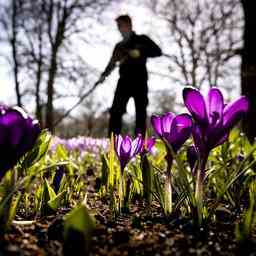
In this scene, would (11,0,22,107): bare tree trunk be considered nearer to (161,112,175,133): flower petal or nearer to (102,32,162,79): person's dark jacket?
(102,32,162,79): person's dark jacket

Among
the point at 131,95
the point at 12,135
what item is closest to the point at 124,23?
the point at 131,95

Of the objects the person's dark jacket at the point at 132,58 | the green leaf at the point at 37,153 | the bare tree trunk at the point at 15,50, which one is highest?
the bare tree trunk at the point at 15,50

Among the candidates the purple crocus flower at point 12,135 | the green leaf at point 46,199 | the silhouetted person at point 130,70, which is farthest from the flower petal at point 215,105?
the silhouetted person at point 130,70

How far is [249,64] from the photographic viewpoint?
676 cm

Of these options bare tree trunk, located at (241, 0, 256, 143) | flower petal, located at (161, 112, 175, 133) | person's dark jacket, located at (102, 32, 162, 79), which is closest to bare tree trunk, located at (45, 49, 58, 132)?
bare tree trunk, located at (241, 0, 256, 143)

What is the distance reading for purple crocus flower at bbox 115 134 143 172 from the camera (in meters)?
1.57

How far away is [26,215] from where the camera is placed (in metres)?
1.53

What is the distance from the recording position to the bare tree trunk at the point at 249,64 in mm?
6219

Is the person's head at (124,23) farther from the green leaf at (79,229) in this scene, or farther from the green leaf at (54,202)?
the green leaf at (79,229)

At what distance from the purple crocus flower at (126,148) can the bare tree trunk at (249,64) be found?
488 centimetres

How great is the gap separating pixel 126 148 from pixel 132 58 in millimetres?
4369

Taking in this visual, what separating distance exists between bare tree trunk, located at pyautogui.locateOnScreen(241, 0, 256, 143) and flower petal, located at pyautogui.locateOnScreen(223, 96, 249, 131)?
5159 mm

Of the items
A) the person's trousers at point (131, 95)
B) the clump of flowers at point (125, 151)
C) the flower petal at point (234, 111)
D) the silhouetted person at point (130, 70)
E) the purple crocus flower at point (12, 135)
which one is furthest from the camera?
the person's trousers at point (131, 95)

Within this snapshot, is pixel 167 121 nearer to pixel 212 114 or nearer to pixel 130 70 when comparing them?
pixel 212 114
